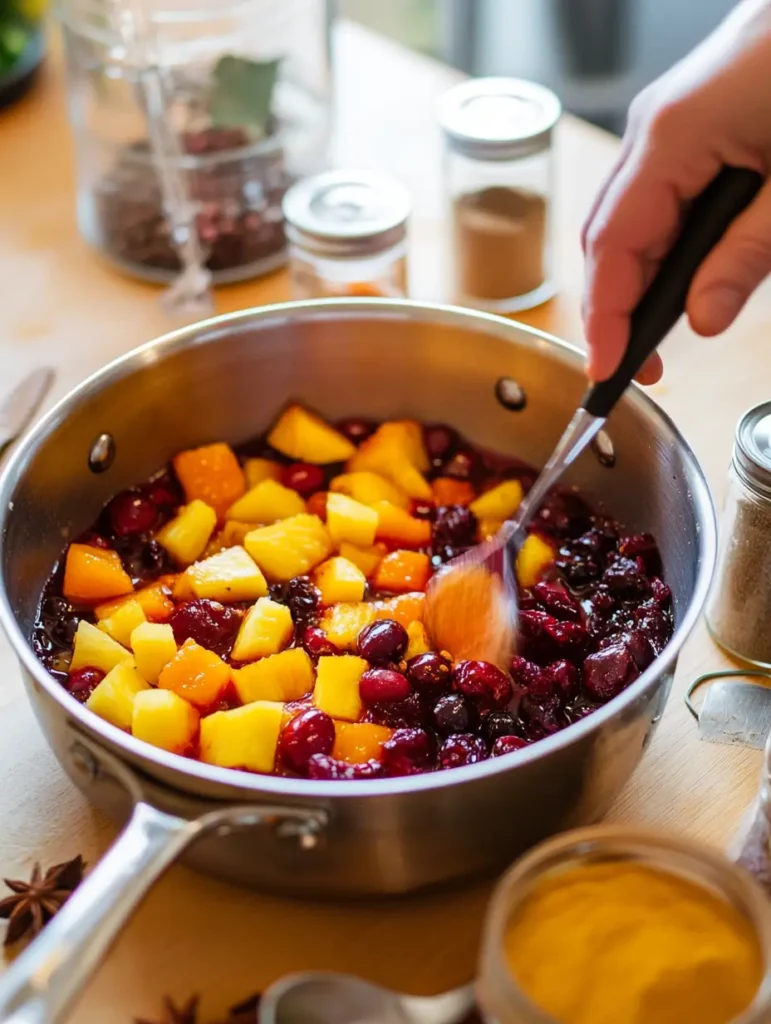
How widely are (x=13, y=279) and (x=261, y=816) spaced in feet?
3.98

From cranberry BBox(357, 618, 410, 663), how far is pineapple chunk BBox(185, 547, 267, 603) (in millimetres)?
152

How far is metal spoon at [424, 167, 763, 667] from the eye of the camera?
3.38ft

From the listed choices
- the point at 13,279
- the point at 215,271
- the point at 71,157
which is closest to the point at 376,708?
the point at 215,271

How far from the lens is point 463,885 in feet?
3.36

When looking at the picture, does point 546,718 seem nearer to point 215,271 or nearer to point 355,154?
A: point 215,271

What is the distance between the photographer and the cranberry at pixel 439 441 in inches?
57.5

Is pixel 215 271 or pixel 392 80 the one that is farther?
pixel 392 80

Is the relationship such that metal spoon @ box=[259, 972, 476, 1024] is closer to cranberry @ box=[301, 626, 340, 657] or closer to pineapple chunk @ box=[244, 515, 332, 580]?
cranberry @ box=[301, 626, 340, 657]

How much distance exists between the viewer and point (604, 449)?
133 cm

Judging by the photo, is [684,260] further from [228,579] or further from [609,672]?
[228,579]

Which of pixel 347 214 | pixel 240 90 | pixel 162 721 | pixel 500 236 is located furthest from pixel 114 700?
pixel 240 90

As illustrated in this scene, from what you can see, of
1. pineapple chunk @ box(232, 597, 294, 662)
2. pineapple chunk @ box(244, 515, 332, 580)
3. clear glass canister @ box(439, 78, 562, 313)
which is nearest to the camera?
pineapple chunk @ box(232, 597, 294, 662)

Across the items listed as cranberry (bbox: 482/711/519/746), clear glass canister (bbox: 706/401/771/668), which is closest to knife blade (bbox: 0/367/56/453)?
cranberry (bbox: 482/711/519/746)

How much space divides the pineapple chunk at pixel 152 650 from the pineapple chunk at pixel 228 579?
0.10 m
